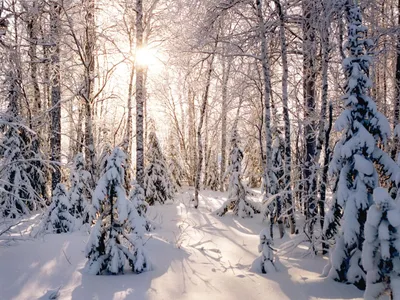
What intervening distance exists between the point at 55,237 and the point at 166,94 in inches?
611

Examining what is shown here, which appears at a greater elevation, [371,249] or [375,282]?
[371,249]

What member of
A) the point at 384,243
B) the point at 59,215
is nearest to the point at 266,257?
the point at 384,243

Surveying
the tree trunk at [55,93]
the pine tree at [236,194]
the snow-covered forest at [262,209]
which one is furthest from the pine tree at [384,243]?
the pine tree at [236,194]

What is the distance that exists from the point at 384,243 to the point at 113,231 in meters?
4.01

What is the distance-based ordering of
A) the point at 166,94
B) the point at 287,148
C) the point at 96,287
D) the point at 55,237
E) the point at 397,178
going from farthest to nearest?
the point at 166,94
the point at 287,148
the point at 55,237
the point at 96,287
the point at 397,178

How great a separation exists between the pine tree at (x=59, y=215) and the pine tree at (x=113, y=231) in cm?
385

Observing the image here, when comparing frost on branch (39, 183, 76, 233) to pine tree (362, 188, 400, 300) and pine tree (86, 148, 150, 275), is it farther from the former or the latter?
pine tree (362, 188, 400, 300)

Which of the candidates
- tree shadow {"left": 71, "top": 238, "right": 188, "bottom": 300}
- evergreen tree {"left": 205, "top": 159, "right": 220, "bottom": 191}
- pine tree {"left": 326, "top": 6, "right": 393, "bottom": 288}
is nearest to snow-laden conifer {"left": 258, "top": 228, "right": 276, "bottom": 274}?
pine tree {"left": 326, "top": 6, "right": 393, "bottom": 288}

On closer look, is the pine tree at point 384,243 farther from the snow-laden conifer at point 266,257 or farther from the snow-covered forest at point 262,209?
the snow-laden conifer at point 266,257

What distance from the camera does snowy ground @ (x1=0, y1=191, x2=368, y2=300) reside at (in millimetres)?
5012

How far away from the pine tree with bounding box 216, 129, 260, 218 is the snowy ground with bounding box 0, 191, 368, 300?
4864 mm

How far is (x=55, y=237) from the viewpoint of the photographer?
834 centimetres

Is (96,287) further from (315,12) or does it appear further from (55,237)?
(315,12)

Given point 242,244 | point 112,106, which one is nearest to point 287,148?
point 242,244
